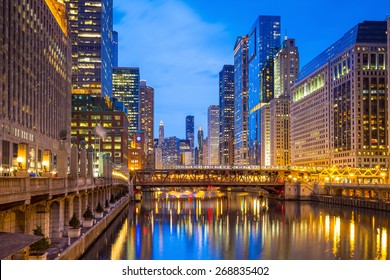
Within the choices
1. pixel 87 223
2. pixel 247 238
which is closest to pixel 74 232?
pixel 87 223

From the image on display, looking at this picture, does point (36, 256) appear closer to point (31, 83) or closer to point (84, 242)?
point (84, 242)

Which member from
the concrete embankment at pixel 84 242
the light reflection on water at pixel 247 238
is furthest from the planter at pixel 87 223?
the light reflection on water at pixel 247 238

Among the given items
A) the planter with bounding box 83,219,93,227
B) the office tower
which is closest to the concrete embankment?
the planter with bounding box 83,219,93,227

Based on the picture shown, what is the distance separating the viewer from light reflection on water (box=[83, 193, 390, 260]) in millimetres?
58562

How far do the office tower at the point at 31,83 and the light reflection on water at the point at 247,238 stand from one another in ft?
74.1

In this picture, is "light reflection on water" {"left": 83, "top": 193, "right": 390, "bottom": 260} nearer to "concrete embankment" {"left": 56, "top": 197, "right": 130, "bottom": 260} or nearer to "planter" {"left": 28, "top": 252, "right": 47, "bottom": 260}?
"concrete embankment" {"left": 56, "top": 197, "right": 130, "bottom": 260}

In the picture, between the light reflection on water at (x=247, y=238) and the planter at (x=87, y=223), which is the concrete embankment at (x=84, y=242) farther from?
the light reflection on water at (x=247, y=238)

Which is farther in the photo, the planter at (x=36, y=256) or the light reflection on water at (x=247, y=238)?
the light reflection on water at (x=247, y=238)

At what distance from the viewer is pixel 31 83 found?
11469 cm

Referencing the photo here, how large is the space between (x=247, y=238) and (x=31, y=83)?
6443cm

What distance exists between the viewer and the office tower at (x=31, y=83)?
98.1 m
